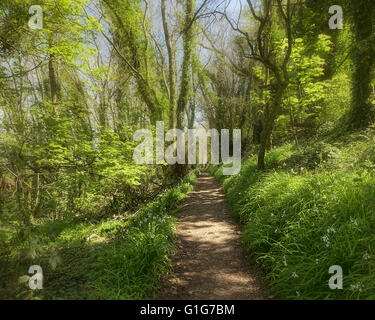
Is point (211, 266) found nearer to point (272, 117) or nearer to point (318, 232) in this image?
point (318, 232)

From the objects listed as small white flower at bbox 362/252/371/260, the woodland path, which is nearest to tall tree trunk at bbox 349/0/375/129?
the woodland path

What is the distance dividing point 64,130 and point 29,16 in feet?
8.95

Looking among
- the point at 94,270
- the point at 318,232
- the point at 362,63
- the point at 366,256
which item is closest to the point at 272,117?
the point at 362,63

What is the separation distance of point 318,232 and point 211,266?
1.81 meters

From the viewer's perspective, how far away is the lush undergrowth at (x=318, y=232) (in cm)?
228

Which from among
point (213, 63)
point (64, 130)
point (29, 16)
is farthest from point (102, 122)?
point (213, 63)

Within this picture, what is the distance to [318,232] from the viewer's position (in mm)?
2912

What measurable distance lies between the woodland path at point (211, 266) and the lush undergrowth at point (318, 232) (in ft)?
0.93

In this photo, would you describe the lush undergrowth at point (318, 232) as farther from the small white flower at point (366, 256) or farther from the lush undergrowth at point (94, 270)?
the lush undergrowth at point (94, 270)

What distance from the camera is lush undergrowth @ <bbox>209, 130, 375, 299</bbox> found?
2.28m

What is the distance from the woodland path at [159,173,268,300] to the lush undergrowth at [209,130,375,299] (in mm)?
283

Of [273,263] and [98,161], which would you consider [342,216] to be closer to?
[273,263]

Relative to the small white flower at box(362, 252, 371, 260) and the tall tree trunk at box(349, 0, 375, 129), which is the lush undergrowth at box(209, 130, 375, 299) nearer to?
the small white flower at box(362, 252, 371, 260)
